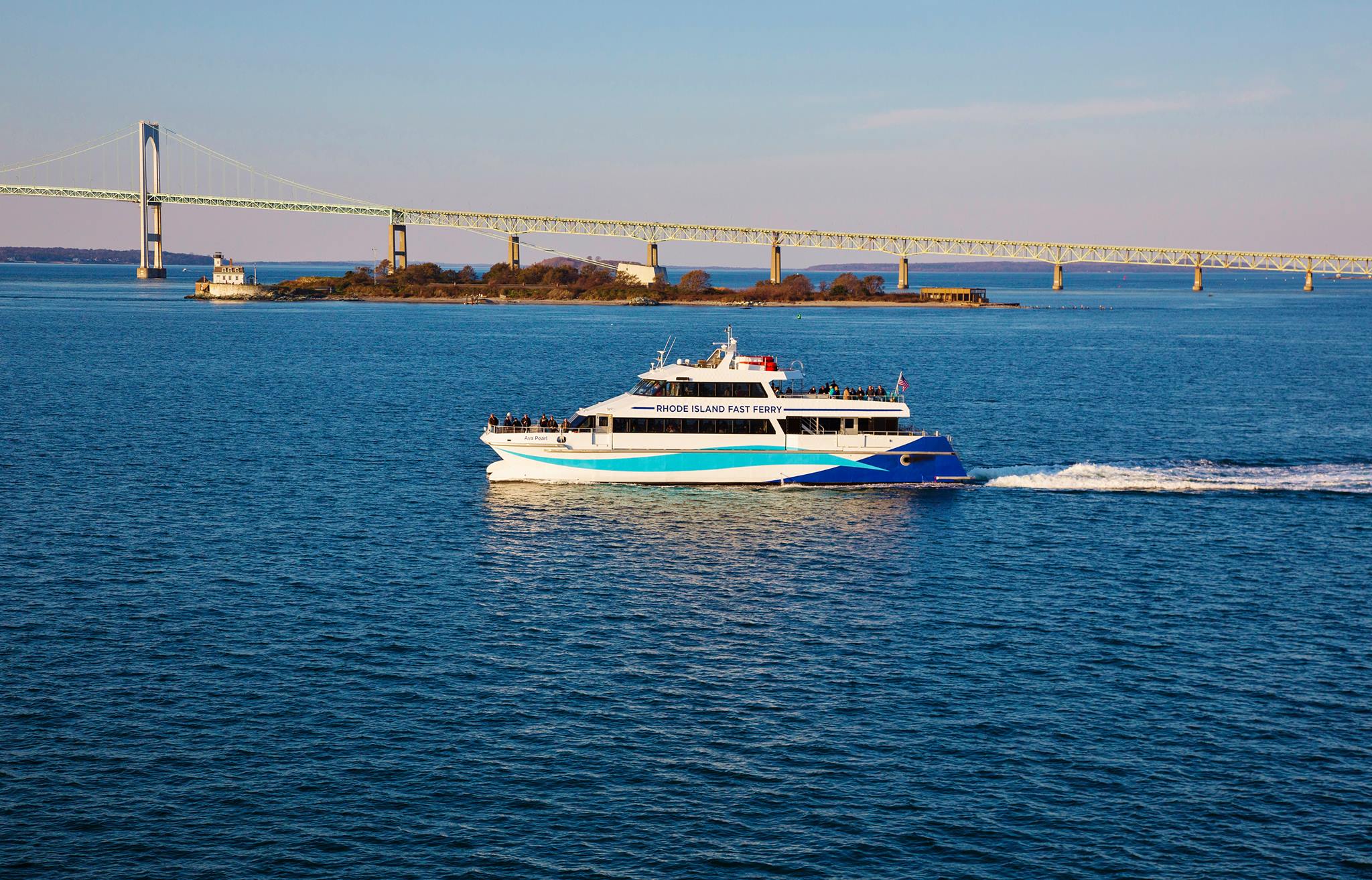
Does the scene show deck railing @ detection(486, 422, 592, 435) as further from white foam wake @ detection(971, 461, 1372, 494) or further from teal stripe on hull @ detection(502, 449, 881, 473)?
white foam wake @ detection(971, 461, 1372, 494)

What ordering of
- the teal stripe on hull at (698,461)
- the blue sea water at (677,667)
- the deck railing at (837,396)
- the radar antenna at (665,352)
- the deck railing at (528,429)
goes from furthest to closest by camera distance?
1. the deck railing at (837,396)
2. the radar antenna at (665,352)
3. the deck railing at (528,429)
4. the teal stripe on hull at (698,461)
5. the blue sea water at (677,667)

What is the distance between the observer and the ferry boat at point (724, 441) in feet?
208

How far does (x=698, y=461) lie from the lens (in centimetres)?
6341

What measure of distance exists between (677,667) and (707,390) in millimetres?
28854

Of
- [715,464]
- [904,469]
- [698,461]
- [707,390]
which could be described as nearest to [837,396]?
[904,469]

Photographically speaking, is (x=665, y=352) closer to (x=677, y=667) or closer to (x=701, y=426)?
(x=701, y=426)

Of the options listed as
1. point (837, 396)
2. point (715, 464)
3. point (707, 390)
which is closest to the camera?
point (715, 464)

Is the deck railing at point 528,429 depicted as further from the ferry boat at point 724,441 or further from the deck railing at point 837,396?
the deck railing at point 837,396

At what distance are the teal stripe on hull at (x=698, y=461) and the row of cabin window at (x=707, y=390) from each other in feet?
10.1

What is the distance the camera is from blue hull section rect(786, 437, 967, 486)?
63688 mm

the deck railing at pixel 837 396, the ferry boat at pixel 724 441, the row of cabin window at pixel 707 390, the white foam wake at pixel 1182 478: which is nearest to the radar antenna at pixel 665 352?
the ferry boat at pixel 724 441

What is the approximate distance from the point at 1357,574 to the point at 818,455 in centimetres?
2500

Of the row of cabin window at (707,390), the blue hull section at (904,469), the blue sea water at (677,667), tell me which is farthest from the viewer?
the row of cabin window at (707,390)

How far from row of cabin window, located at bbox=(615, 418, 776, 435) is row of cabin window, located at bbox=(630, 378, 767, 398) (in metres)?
1.26
